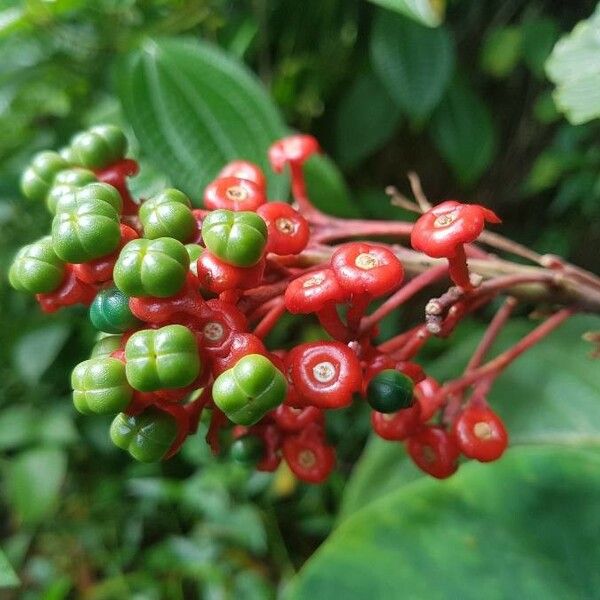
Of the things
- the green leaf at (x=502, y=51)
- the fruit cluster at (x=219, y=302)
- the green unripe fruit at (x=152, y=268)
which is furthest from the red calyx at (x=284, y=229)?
the green leaf at (x=502, y=51)

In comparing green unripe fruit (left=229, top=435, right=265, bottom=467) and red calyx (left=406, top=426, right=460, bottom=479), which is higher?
green unripe fruit (left=229, top=435, right=265, bottom=467)

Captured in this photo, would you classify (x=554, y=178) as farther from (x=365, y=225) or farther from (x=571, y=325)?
(x=365, y=225)

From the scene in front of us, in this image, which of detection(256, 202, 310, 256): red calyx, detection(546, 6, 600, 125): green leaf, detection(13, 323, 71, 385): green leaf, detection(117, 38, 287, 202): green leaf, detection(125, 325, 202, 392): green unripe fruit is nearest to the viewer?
detection(125, 325, 202, 392): green unripe fruit

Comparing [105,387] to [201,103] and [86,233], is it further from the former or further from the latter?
[201,103]

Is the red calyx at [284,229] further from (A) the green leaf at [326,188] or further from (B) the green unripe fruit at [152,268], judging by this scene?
(A) the green leaf at [326,188]

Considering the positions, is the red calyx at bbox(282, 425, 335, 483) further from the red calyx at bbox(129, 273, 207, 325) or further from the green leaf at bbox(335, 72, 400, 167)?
the green leaf at bbox(335, 72, 400, 167)

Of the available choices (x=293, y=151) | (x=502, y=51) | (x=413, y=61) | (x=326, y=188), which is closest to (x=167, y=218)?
(x=293, y=151)

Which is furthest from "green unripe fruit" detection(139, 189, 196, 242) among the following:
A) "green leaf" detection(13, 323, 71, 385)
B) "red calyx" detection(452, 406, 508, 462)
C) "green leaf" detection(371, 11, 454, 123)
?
"green leaf" detection(13, 323, 71, 385)
